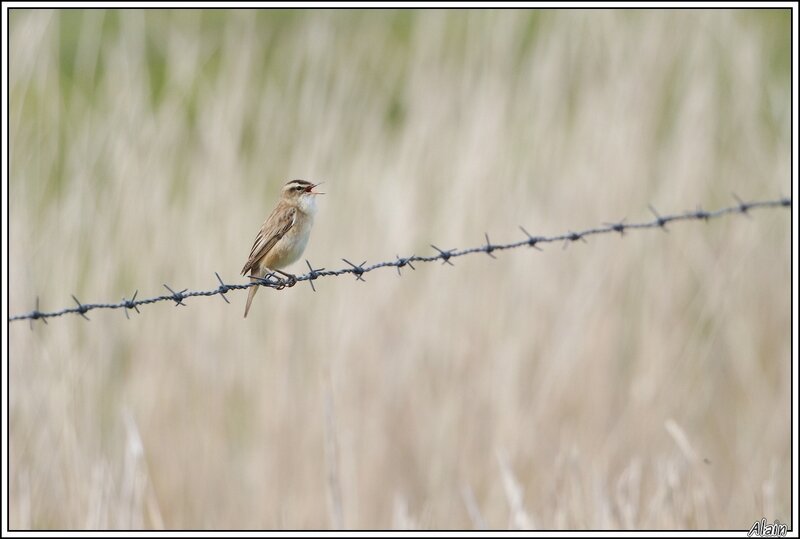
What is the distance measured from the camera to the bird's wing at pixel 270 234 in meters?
3.62

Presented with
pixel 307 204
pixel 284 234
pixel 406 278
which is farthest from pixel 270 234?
pixel 406 278

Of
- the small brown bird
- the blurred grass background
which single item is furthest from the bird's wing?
the blurred grass background

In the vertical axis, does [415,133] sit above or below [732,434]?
above

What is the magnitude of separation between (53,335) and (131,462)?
1072 mm

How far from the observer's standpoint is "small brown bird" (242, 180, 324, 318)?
11.9 ft

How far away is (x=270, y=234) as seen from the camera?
3.62 meters

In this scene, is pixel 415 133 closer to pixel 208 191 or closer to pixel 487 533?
pixel 208 191

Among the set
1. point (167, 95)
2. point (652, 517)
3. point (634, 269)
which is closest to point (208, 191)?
point (167, 95)

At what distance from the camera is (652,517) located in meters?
3.84

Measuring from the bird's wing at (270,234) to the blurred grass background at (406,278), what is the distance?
145 centimetres

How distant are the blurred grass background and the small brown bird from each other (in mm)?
1372

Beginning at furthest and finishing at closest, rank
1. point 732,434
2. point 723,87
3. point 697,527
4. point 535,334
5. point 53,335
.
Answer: point 723,87 < point 732,434 < point 535,334 < point 53,335 < point 697,527

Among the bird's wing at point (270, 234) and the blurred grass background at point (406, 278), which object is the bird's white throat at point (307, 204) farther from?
the blurred grass background at point (406, 278)

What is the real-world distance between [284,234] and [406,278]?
74.1 inches
